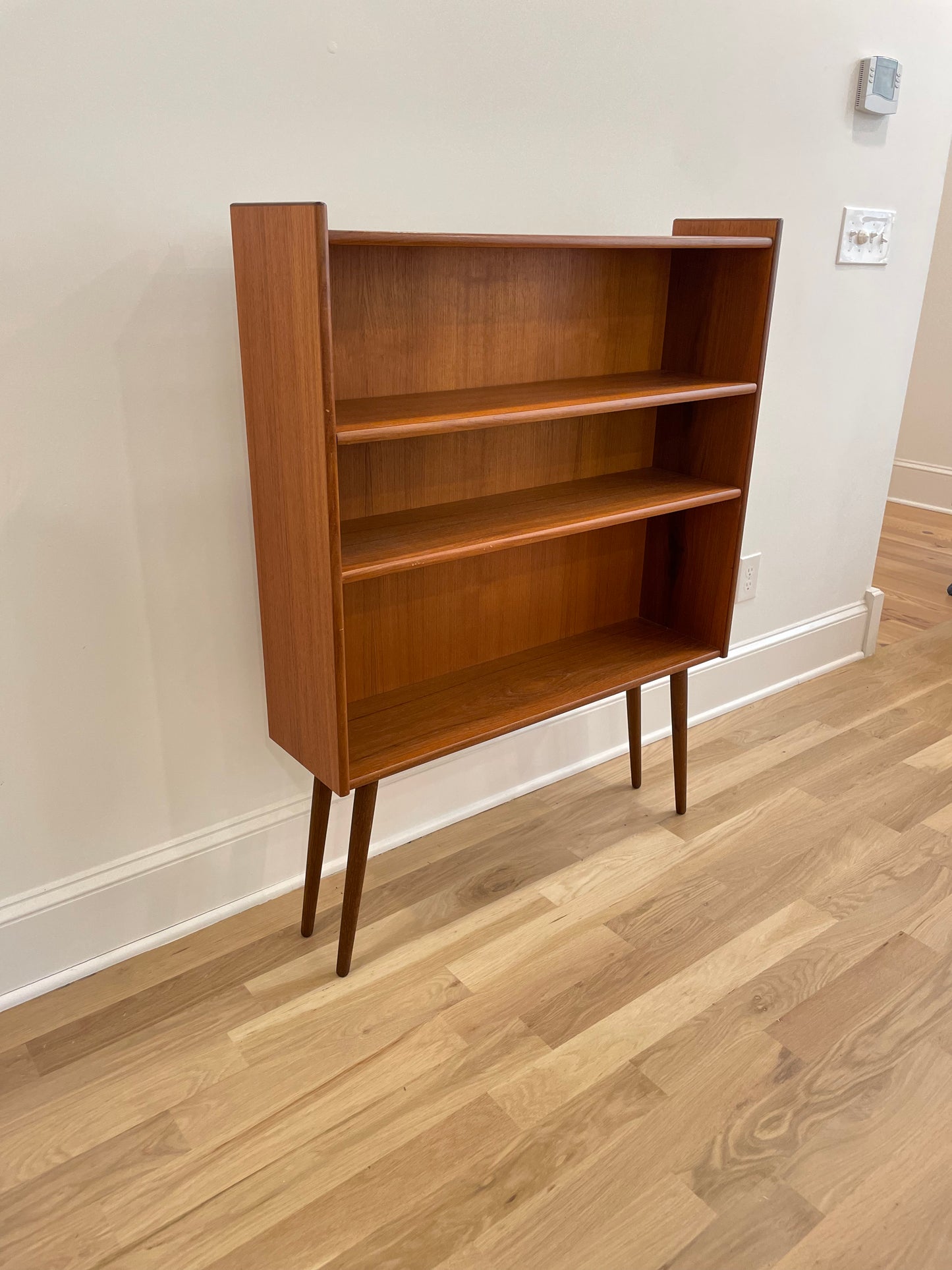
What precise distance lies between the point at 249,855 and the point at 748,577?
1.42m

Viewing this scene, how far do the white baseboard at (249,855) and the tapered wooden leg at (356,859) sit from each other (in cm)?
28

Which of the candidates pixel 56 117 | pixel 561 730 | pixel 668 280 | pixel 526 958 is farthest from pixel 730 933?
pixel 56 117

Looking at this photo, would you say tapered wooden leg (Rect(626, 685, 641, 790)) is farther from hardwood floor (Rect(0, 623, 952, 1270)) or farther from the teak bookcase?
hardwood floor (Rect(0, 623, 952, 1270))

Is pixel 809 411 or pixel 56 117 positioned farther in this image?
pixel 809 411

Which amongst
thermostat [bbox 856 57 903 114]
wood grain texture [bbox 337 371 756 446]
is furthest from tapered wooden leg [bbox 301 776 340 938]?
thermostat [bbox 856 57 903 114]

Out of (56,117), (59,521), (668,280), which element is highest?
(56,117)

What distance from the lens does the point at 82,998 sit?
60.6 inches

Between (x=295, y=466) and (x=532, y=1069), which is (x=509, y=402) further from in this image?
(x=532, y=1069)

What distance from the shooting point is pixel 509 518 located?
160 cm

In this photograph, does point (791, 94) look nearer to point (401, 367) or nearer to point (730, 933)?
point (401, 367)

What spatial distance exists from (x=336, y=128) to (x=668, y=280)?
0.74 metres

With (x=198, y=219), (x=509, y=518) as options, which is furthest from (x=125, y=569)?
(x=509, y=518)

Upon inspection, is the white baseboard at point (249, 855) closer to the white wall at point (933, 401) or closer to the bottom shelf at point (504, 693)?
the bottom shelf at point (504, 693)

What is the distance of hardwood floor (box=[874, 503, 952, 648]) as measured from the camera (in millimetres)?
3170
